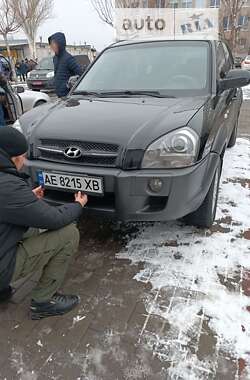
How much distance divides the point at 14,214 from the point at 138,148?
937mm

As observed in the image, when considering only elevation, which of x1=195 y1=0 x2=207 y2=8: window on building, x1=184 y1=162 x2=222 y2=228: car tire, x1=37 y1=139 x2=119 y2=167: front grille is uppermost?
x1=195 y1=0 x2=207 y2=8: window on building

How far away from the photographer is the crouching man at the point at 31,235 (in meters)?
1.68

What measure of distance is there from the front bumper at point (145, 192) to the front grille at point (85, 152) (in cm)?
5

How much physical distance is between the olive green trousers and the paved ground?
0.70ft

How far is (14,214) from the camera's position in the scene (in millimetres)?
1674

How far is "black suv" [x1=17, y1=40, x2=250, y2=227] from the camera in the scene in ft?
7.20

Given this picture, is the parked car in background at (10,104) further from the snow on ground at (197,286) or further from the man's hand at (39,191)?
the snow on ground at (197,286)

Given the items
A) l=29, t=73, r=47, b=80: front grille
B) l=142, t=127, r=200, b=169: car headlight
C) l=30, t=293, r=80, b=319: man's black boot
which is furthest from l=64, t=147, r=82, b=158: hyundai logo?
l=29, t=73, r=47, b=80: front grille

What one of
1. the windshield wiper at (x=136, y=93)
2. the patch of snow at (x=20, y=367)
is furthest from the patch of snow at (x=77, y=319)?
the windshield wiper at (x=136, y=93)

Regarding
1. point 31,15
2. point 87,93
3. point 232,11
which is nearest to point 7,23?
point 31,15

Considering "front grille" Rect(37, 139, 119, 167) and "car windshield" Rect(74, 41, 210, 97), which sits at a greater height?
"car windshield" Rect(74, 41, 210, 97)

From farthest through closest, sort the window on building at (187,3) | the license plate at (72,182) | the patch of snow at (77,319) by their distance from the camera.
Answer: the window on building at (187,3)
the license plate at (72,182)
the patch of snow at (77,319)

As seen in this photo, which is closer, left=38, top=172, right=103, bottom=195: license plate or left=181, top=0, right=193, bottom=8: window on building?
left=38, top=172, right=103, bottom=195: license plate

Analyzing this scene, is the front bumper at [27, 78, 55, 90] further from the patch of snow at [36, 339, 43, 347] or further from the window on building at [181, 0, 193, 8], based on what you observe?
the window on building at [181, 0, 193, 8]
